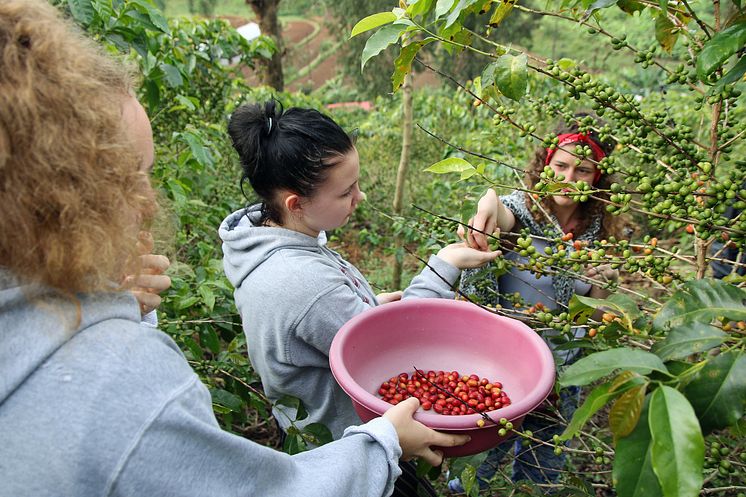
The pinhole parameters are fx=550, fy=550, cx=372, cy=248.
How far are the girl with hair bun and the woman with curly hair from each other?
29.3 inches

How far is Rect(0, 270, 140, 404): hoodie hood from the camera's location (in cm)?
76

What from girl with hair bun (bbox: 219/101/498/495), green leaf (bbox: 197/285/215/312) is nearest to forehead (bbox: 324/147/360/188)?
girl with hair bun (bbox: 219/101/498/495)

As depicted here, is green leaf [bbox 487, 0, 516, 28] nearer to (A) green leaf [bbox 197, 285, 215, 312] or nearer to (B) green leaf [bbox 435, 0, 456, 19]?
(B) green leaf [bbox 435, 0, 456, 19]

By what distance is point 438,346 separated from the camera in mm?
1916

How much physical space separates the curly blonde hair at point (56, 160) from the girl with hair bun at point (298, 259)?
0.78 m

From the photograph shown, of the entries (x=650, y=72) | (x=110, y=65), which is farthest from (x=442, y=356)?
(x=650, y=72)

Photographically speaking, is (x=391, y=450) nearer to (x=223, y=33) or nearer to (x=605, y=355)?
(x=605, y=355)

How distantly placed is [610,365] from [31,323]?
0.83m

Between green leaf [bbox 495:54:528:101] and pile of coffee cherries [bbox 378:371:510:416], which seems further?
pile of coffee cherries [bbox 378:371:510:416]

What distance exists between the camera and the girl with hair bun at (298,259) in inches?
64.5

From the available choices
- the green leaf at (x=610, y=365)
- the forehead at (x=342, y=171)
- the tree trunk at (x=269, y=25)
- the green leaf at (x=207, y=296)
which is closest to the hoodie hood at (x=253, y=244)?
the forehead at (x=342, y=171)

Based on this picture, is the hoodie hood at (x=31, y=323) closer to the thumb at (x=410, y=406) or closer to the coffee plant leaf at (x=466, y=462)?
the thumb at (x=410, y=406)

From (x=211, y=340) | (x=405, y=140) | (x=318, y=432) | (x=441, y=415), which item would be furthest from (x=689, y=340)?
(x=405, y=140)

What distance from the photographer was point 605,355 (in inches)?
32.0
